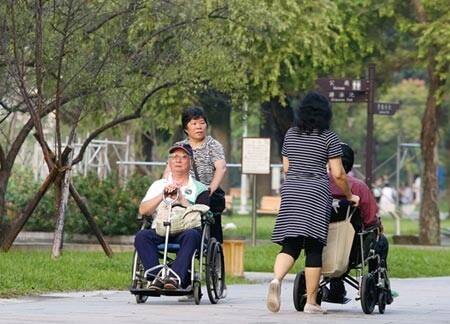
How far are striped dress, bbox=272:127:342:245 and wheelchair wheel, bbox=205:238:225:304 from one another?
1.21m

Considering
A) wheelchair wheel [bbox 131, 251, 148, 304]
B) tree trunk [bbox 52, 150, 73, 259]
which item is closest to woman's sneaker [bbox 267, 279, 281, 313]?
wheelchair wheel [bbox 131, 251, 148, 304]

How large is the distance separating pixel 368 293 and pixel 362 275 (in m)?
0.17

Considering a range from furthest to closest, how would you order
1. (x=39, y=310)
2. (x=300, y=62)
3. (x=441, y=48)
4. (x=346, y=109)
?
1. (x=346, y=109)
2. (x=300, y=62)
3. (x=441, y=48)
4. (x=39, y=310)

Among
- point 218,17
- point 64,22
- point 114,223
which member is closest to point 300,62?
point 114,223

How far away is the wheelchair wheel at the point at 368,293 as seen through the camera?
12570 mm

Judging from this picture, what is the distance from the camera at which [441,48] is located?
30.2 m

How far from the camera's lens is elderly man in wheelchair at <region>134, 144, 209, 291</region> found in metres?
13.0

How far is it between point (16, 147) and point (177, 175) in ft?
22.1

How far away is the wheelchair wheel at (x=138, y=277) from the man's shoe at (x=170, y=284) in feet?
1.02

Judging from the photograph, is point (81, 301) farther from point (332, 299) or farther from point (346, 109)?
point (346, 109)

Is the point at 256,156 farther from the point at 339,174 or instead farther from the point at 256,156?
the point at 339,174

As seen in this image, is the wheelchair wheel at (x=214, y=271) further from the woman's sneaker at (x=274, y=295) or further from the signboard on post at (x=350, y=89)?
the signboard on post at (x=350, y=89)

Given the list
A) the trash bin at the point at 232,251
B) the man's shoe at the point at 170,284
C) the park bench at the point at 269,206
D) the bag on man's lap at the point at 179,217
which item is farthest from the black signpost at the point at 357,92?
the park bench at the point at 269,206

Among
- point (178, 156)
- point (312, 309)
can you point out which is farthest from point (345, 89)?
point (312, 309)
